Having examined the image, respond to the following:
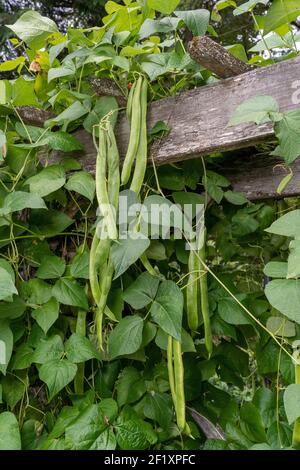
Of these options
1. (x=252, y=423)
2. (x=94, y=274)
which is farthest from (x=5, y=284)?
(x=252, y=423)

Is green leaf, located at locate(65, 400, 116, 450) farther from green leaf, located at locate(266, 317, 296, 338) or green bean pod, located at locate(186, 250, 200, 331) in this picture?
green leaf, located at locate(266, 317, 296, 338)

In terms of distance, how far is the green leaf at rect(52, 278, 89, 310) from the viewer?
99 cm

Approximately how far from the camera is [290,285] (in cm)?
79

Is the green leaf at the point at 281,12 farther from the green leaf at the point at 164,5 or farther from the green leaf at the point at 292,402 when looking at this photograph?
the green leaf at the point at 292,402

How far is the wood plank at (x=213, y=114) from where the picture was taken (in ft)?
2.62

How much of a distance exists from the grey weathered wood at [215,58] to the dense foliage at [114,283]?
84 mm

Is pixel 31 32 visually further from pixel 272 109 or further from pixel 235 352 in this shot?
pixel 235 352

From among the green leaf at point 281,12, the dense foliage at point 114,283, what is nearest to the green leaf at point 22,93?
the dense foliage at point 114,283

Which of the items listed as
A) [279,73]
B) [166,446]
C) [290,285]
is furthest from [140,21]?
[166,446]

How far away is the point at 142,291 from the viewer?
975mm

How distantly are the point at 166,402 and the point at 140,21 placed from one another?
2.85 feet

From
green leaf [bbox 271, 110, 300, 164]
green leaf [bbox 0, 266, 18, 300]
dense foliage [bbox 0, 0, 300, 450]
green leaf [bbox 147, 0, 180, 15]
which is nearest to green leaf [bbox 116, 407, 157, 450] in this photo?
dense foliage [bbox 0, 0, 300, 450]

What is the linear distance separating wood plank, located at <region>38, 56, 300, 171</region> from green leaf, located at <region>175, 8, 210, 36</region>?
107 mm

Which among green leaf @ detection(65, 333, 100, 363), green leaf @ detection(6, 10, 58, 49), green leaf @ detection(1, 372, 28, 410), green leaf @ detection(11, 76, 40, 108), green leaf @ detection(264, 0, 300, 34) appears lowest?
green leaf @ detection(1, 372, 28, 410)
